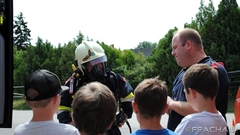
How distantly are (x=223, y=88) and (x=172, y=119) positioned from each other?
1.81 feet

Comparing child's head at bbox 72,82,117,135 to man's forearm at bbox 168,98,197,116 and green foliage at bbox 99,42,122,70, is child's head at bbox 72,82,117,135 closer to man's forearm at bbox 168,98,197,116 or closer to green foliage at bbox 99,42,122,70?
man's forearm at bbox 168,98,197,116

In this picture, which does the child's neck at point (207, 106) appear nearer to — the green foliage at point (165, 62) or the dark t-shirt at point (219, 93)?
the dark t-shirt at point (219, 93)

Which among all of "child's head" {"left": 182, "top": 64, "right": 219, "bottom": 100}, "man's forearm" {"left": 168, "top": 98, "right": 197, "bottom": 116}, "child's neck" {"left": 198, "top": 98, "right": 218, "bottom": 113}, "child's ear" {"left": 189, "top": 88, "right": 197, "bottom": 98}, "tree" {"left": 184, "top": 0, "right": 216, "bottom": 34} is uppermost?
"tree" {"left": 184, "top": 0, "right": 216, "bottom": 34}

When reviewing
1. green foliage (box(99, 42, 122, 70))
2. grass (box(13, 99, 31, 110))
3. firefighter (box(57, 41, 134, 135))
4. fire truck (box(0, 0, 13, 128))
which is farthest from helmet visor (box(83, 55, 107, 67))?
green foliage (box(99, 42, 122, 70))

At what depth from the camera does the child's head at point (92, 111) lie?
2.25m

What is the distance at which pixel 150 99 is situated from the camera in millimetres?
2508

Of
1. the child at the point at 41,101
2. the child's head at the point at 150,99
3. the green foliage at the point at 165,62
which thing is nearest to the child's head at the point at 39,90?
the child at the point at 41,101

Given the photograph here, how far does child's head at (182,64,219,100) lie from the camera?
9.34ft

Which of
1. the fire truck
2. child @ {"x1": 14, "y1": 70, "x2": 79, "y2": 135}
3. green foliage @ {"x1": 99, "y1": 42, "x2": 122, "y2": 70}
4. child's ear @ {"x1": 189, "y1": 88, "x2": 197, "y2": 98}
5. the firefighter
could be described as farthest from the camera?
green foliage @ {"x1": 99, "y1": 42, "x2": 122, "y2": 70}

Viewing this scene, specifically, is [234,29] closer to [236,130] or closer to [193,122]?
[236,130]

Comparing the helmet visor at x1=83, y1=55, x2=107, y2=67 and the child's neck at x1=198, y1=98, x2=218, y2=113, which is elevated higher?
the helmet visor at x1=83, y1=55, x2=107, y2=67

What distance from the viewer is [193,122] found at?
2.69m

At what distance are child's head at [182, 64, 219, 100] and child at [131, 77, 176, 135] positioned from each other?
39cm

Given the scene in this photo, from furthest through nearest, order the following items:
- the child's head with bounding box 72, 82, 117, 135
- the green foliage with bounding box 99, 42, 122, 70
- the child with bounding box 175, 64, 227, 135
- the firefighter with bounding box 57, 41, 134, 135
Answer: the green foliage with bounding box 99, 42, 122, 70 → the firefighter with bounding box 57, 41, 134, 135 → the child with bounding box 175, 64, 227, 135 → the child's head with bounding box 72, 82, 117, 135
